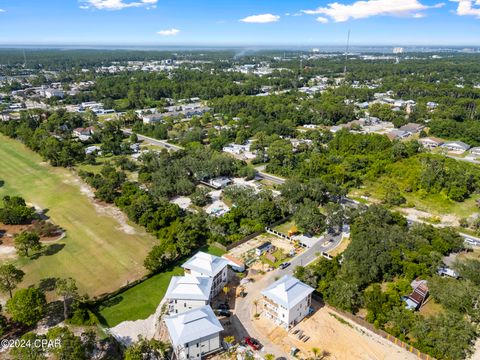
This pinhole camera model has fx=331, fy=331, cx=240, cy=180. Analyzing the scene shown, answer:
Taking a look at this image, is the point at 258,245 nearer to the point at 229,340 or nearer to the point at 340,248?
the point at 340,248

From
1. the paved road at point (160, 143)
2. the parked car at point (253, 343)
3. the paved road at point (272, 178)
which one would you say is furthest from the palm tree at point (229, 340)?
the paved road at point (160, 143)

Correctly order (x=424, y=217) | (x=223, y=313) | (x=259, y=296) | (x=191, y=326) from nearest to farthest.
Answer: (x=191, y=326) < (x=223, y=313) < (x=259, y=296) < (x=424, y=217)

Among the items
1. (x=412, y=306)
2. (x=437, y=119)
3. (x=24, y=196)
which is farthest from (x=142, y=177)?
(x=437, y=119)

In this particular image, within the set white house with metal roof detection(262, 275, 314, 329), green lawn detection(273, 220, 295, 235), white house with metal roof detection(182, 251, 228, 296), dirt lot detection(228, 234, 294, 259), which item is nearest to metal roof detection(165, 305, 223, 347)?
white house with metal roof detection(182, 251, 228, 296)

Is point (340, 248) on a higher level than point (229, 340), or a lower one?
lower

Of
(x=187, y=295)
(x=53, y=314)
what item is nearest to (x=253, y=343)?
(x=187, y=295)

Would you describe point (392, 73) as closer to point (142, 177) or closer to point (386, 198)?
point (386, 198)

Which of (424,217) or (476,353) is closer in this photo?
(476,353)
